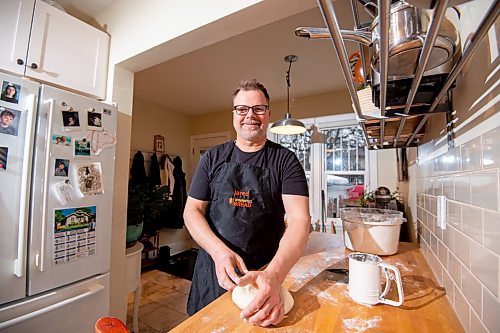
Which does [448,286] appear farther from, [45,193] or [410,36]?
[45,193]

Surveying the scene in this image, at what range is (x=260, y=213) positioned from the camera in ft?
3.01

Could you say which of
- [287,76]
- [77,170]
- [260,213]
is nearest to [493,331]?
[260,213]

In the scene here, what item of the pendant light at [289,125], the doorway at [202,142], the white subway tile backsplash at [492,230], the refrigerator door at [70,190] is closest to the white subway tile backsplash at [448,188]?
the white subway tile backsplash at [492,230]

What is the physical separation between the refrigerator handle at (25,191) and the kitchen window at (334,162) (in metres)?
2.70

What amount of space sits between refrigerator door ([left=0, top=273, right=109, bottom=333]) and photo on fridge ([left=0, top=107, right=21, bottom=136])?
0.82 meters

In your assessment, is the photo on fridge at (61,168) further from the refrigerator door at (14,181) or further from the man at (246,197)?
the man at (246,197)

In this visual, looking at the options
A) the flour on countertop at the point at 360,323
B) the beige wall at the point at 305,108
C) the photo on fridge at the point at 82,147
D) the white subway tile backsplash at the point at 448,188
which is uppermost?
the beige wall at the point at 305,108

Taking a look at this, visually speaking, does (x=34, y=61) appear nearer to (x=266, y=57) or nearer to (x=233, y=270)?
(x=233, y=270)

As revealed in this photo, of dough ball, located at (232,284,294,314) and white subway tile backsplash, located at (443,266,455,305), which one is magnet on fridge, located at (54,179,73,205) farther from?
white subway tile backsplash, located at (443,266,455,305)

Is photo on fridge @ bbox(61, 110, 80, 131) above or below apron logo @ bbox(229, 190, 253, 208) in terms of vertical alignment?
above

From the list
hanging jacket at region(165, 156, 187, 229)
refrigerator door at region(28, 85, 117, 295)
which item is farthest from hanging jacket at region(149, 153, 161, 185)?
refrigerator door at region(28, 85, 117, 295)

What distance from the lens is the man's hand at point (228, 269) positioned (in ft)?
2.07

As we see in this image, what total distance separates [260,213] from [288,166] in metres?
0.22

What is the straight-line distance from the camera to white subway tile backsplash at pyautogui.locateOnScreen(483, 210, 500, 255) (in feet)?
1.27
